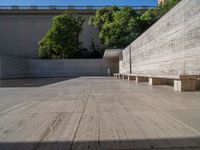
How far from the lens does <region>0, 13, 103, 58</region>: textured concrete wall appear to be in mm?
48750

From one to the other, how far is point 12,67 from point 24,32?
1576 cm

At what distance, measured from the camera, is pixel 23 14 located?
1924 inches

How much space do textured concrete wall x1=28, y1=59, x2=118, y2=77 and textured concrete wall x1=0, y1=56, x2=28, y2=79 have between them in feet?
4.62

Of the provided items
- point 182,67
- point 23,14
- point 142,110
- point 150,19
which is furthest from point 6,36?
point 142,110

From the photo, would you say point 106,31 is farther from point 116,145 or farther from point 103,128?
point 116,145

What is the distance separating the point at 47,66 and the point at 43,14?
12723 millimetres

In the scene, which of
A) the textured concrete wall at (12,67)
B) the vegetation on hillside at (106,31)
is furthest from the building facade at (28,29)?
the textured concrete wall at (12,67)

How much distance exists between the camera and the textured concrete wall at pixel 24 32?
48750mm

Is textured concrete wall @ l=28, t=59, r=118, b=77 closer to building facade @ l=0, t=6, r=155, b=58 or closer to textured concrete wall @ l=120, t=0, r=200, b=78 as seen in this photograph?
building facade @ l=0, t=6, r=155, b=58

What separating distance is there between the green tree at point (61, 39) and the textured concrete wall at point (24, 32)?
22.3 ft

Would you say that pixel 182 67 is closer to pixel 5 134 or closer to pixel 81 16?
pixel 5 134

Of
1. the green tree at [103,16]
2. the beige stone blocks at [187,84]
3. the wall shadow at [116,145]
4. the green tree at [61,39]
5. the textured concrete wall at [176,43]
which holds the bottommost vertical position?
the wall shadow at [116,145]

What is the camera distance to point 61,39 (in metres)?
39.6

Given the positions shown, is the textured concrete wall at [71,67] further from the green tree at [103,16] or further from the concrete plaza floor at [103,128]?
the concrete plaza floor at [103,128]
